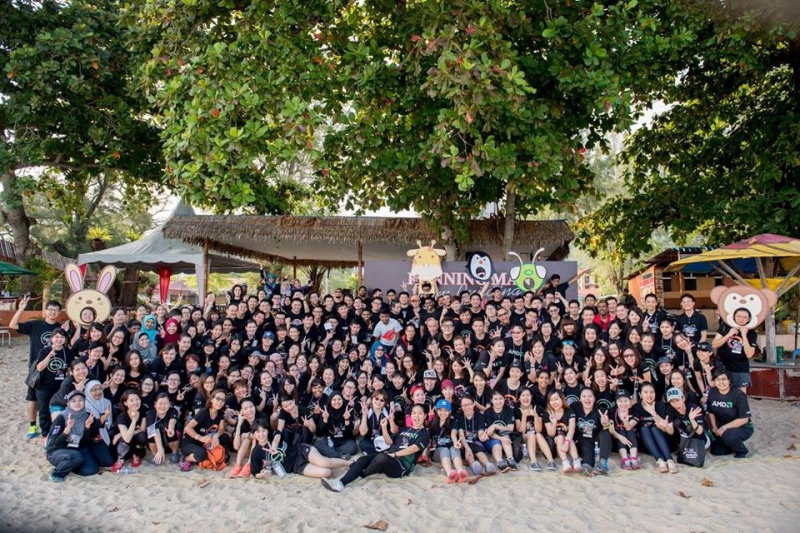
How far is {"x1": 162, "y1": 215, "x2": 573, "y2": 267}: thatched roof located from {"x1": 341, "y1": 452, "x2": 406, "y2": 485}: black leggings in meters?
5.89

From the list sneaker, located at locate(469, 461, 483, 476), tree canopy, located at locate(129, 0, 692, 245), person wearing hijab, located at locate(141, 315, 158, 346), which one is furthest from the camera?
tree canopy, located at locate(129, 0, 692, 245)

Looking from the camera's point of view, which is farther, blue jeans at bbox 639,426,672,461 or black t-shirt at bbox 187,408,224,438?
black t-shirt at bbox 187,408,224,438

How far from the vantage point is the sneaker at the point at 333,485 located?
5602 millimetres

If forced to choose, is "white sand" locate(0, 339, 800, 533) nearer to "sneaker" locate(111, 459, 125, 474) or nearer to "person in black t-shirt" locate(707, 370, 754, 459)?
"sneaker" locate(111, 459, 125, 474)

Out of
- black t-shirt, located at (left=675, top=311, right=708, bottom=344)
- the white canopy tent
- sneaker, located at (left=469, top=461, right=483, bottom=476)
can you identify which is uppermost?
the white canopy tent

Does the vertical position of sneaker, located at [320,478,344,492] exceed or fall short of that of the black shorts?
it falls short

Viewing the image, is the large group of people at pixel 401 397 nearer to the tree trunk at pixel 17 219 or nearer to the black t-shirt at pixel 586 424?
the black t-shirt at pixel 586 424

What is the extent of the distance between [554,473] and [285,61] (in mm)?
6340

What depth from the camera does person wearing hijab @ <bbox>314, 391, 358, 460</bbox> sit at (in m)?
6.50

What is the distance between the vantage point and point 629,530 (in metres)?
4.62

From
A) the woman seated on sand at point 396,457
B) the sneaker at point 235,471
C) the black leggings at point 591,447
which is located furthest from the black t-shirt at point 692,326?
the sneaker at point 235,471

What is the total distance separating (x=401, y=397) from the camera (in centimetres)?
671

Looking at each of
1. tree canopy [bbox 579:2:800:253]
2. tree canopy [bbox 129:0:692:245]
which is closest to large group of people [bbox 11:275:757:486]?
tree canopy [bbox 129:0:692:245]

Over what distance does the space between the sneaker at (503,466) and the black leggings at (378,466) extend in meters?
1.00
